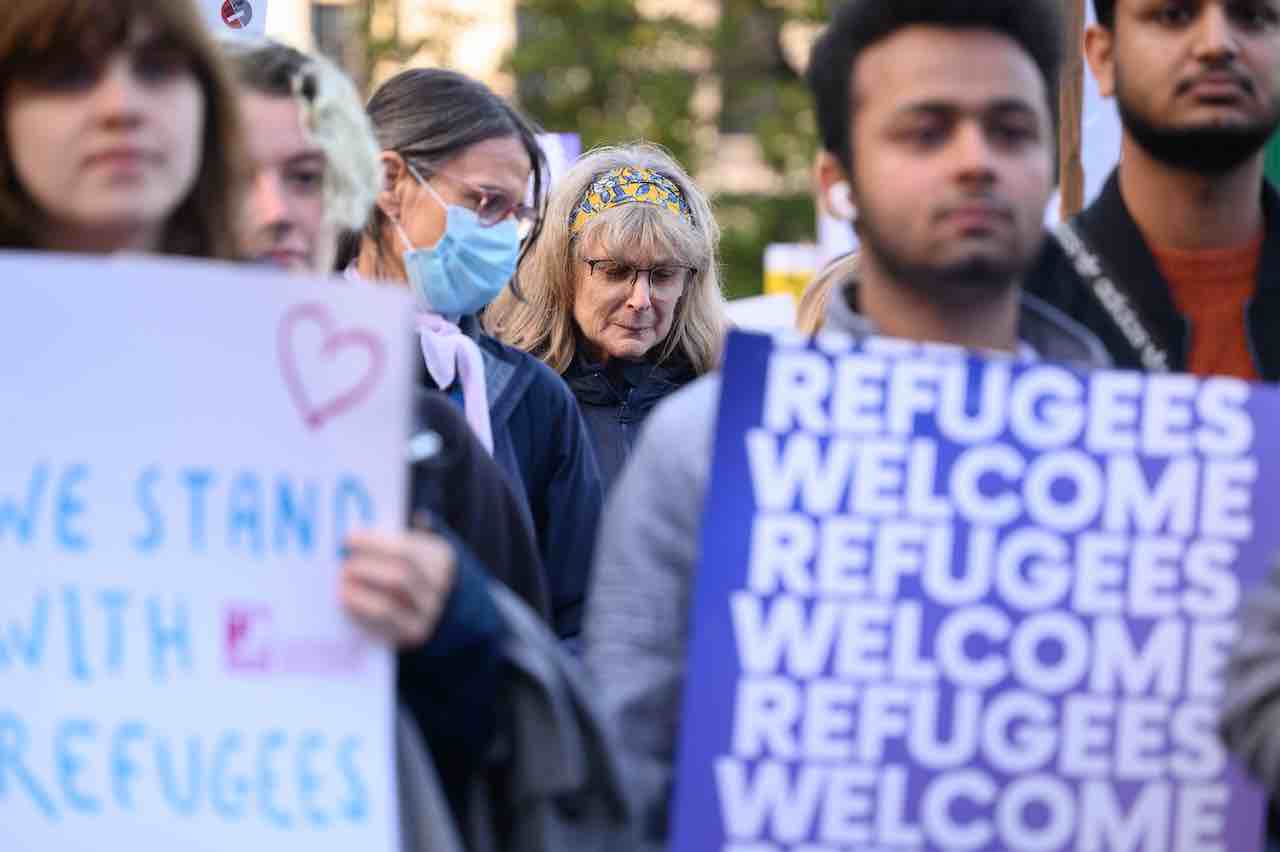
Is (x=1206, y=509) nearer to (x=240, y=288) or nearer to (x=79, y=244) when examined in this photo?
(x=240, y=288)

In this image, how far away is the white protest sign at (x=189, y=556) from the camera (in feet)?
7.95

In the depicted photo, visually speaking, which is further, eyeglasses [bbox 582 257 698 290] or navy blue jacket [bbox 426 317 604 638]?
eyeglasses [bbox 582 257 698 290]

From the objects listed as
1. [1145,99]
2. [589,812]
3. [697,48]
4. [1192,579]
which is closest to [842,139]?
[1145,99]

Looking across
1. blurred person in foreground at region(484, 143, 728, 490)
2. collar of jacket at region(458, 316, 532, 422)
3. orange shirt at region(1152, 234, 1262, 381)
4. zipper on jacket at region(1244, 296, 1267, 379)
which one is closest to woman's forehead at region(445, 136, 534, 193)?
collar of jacket at region(458, 316, 532, 422)

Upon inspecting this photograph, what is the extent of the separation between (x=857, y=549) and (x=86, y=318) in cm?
91

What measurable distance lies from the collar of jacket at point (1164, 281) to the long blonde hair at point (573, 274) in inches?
106

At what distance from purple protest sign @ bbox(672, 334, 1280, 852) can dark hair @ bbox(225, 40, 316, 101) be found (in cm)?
82

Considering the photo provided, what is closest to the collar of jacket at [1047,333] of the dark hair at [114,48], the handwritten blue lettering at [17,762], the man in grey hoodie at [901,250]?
the man in grey hoodie at [901,250]

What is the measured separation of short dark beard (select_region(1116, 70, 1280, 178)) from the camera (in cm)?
301

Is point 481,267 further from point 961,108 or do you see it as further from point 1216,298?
point 961,108

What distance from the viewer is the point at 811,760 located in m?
2.57

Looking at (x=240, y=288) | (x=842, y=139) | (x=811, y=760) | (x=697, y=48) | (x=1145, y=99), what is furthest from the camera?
(x=697, y=48)

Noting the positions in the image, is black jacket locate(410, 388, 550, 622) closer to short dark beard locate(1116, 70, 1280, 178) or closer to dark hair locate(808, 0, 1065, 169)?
dark hair locate(808, 0, 1065, 169)

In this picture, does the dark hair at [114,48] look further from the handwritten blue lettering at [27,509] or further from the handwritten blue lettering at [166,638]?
the handwritten blue lettering at [166,638]
